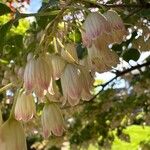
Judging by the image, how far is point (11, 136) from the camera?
3.94ft

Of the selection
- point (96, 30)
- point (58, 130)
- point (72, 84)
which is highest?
point (96, 30)

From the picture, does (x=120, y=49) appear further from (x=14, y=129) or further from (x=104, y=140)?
(x=104, y=140)

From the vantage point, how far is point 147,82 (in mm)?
4156

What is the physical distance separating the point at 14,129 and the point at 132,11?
79 centimetres

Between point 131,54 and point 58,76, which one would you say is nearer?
point 58,76

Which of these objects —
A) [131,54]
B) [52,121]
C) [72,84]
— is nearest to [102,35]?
[72,84]

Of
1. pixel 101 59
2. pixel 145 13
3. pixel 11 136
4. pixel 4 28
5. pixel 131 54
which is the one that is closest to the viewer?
pixel 11 136

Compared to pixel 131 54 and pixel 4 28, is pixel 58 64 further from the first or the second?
pixel 131 54

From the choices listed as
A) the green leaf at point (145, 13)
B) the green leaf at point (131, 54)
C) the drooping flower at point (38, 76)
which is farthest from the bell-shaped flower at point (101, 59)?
the green leaf at point (131, 54)

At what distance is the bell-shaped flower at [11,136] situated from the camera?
3.93 ft

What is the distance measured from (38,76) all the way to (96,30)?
0.16 meters

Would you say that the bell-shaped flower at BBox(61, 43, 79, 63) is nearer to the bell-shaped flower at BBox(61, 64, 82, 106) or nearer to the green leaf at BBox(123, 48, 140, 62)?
the bell-shaped flower at BBox(61, 64, 82, 106)

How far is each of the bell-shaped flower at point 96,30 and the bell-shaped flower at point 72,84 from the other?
2.9 inches

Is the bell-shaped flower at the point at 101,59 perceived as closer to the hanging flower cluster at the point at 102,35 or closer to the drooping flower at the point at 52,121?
the hanging flower cluster at the point at 102,35
